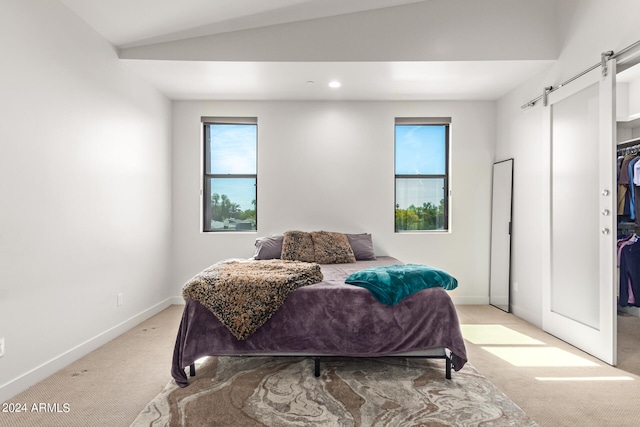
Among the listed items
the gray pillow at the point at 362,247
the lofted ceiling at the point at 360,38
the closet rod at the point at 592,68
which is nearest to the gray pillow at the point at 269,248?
the gray pillow at the point at 362,247

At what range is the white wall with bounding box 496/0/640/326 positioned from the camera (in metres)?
2.65

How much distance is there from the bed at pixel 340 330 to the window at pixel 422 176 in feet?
7.40

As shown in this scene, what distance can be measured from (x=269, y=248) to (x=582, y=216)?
2.86 m

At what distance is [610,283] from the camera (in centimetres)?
259

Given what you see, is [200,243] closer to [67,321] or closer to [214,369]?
[67,321]

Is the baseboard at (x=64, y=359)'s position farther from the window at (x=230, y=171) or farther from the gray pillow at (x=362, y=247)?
the gray pillow at (x=362, y=247)

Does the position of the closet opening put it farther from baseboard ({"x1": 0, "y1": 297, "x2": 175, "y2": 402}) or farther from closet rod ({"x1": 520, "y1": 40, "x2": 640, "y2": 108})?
baseboard ({"x1": 0, "y1": 297, "x2": 175, "y2": 402})

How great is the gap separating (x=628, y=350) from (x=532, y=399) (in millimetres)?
1474

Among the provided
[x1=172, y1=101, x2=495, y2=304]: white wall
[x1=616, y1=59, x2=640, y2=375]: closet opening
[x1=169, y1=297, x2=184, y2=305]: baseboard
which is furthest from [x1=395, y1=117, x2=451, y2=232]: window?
[x1=169, y1=297, x2=184, y2=305]: baseboard

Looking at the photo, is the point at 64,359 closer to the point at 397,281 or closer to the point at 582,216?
the point at 397,281

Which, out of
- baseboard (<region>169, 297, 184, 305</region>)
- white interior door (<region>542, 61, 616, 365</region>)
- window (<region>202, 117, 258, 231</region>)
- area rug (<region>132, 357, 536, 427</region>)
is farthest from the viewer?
window (<region>202, 117, 258, 231</region>)

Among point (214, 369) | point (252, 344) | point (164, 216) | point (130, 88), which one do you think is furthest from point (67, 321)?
point (130, 88)

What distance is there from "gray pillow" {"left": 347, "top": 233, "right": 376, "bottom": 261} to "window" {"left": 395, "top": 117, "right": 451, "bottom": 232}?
68 centimetres

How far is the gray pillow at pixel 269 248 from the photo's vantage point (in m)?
3.75
